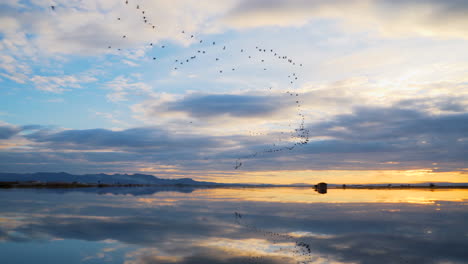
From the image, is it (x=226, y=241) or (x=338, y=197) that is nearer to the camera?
(x=226, y=241)

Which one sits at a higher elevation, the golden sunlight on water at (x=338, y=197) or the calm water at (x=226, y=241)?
the calm water at (x=226, y=241)

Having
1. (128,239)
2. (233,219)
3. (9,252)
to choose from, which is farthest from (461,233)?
(9,252)

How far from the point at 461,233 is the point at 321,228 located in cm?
1172

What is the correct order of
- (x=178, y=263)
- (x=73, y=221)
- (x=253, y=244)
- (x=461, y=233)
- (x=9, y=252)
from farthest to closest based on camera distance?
(x=73, y=221) < (x=461, y=233) < (x=253, y=244) < (x=9, y=252) < (x=178, y=263)

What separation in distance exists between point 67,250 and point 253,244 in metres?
12.1

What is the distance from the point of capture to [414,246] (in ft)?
81.1

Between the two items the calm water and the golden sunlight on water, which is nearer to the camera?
the calm water

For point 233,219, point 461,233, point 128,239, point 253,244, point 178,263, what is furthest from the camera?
point 233,219

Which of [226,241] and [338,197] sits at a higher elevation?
[226,241]

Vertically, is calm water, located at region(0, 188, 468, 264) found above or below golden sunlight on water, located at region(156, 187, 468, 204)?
above

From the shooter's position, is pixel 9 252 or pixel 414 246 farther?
pixel 414 246

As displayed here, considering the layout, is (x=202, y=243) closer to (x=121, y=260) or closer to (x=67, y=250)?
Result: (x=121, y=260)

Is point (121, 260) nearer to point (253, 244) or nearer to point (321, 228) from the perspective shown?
point (253, 244)

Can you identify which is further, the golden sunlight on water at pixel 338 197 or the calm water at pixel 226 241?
the golden sunlight on water at pixel 338 197
